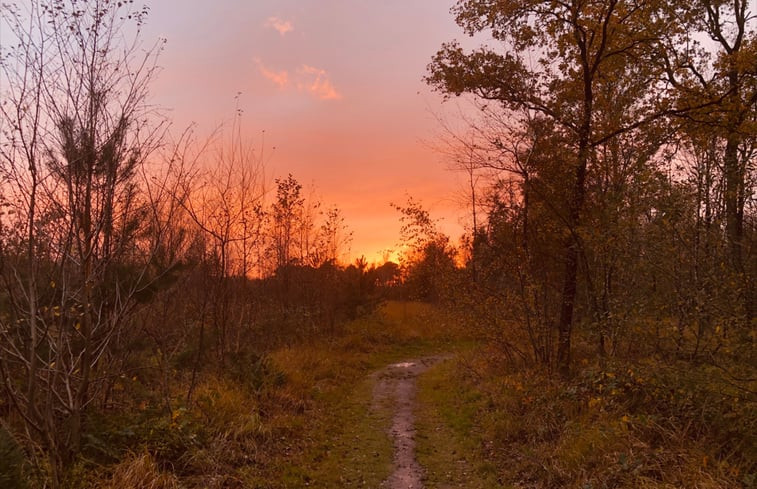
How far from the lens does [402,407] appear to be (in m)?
10.5

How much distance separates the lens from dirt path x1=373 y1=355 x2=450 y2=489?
640 centimetres

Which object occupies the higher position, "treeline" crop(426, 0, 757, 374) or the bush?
"treeline" crop(426, 0, 757, 374)

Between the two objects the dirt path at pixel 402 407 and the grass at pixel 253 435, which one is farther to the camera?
the dirt path at pixel 402 407

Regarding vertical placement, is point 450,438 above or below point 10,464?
below

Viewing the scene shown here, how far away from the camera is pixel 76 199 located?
4.51 m

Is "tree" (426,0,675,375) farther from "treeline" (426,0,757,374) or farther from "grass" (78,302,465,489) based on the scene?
"grass" (78,302,465,489)

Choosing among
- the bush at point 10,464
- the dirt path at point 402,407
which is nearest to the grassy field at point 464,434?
the dirt path at point 402,407

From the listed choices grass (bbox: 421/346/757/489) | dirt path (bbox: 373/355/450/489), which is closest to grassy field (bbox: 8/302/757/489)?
grass (bbox: 421/346/757/489)

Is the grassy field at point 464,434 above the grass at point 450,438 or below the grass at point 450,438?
above

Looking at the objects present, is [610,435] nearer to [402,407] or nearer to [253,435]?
[253,435]

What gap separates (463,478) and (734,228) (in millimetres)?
5187

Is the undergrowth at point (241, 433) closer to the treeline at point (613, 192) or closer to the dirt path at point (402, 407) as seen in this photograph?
the dirt path at point (402, 407)

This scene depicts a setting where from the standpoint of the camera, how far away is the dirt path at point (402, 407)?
21.0 feet

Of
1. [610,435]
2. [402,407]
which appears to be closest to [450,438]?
[402,407]
